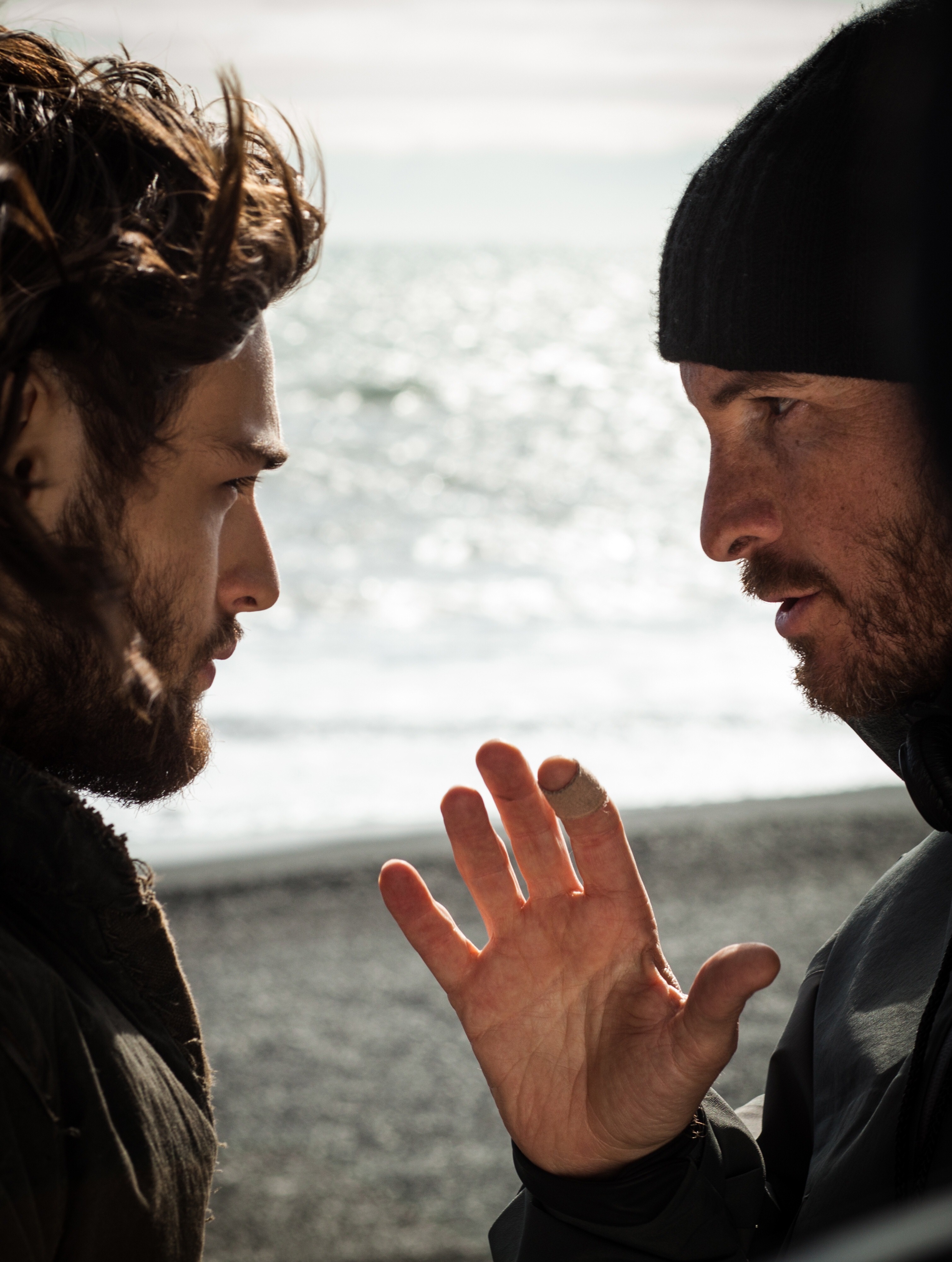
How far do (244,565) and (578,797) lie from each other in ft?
2.08

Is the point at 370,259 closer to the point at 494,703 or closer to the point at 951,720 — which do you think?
the point at 494,703

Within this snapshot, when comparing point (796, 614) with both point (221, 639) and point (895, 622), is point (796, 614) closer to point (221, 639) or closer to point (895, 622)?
point (895, 622)

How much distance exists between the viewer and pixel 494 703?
9.11 meters

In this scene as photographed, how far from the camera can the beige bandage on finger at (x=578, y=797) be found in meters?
1.80

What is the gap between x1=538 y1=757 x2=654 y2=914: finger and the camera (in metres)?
1.80

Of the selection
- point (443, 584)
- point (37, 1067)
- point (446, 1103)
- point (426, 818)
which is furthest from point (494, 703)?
point (37, 1067)

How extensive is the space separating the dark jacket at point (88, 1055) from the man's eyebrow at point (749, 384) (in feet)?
4.00

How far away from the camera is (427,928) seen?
1.87 metres

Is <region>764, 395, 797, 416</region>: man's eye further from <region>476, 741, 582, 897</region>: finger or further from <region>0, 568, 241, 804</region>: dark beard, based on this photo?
<region>0, 568, 241, 804</region>: dark beard

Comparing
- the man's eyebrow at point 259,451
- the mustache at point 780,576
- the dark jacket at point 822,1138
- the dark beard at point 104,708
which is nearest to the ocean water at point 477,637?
the dark beard at point 104,708

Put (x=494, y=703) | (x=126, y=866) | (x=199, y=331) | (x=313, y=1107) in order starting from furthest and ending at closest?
(x=494, y=703) < (x=313, y=1107) < (x=199, y=331) < (x=126, y=866)

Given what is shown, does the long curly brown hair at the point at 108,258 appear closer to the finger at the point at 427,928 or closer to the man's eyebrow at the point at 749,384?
the finger at the point at 427,928

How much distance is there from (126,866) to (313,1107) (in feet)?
8.50

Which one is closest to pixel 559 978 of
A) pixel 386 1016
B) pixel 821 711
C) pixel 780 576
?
pixel 821 711
